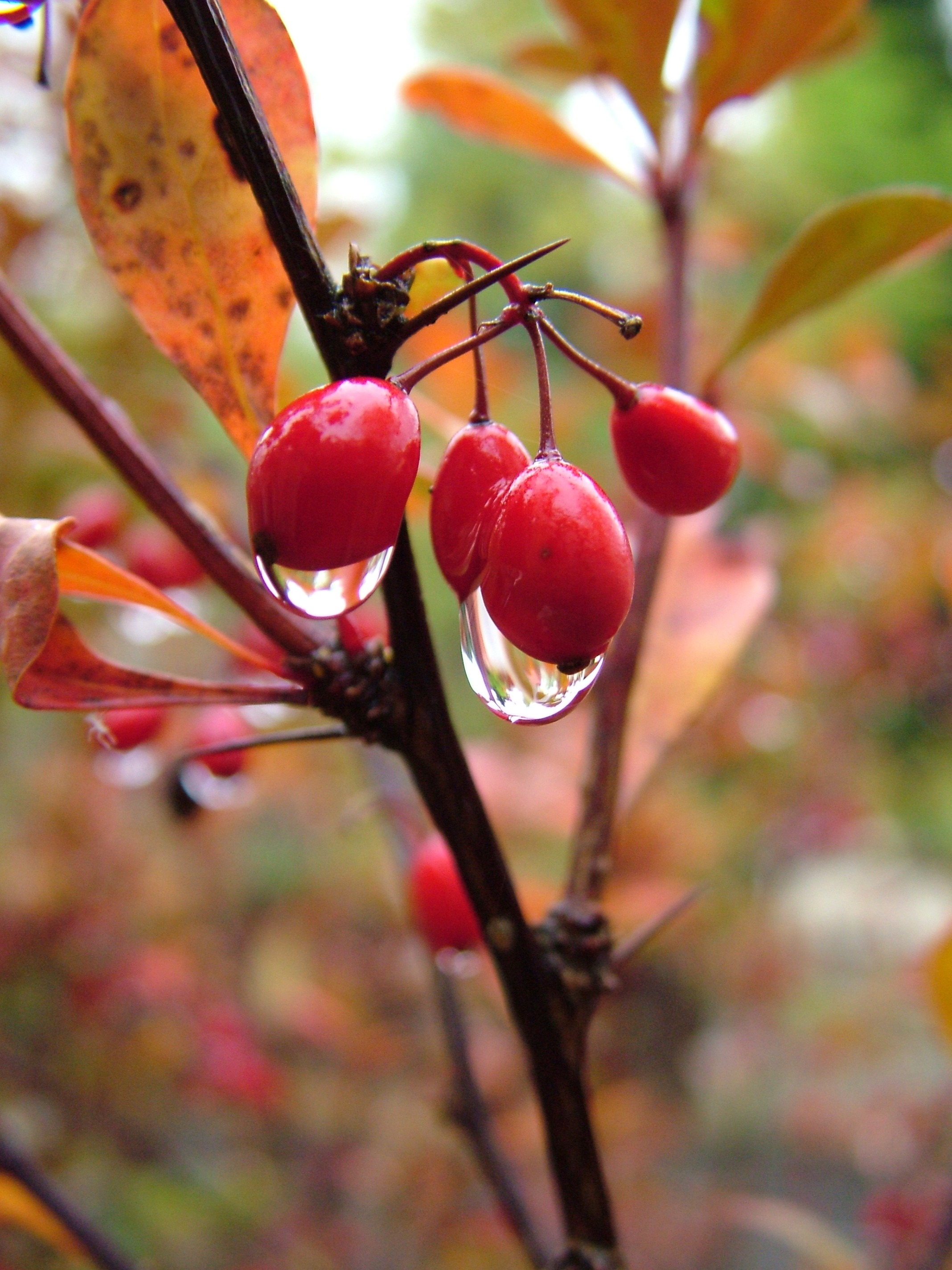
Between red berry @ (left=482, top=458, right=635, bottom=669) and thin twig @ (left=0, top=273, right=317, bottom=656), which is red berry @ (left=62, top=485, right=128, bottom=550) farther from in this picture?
red berry @ (left=482, top=458, right=635, bottom=669)

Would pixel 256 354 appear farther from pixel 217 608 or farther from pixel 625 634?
pixel 217 608

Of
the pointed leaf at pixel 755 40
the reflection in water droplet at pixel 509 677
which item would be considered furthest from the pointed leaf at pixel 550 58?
the reflection in water droplet at pixel 509 677

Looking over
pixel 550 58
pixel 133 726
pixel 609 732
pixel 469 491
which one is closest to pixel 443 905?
pixel 609 732

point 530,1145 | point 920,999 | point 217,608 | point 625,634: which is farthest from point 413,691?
point 217,608

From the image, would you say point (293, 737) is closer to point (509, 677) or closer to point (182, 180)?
point (509, 677)

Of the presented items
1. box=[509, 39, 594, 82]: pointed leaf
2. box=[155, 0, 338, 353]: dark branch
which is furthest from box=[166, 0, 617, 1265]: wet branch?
box=[509, 39, 594, 82]: pointed leaf

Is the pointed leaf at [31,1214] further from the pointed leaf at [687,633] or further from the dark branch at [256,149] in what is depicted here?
the dark branch at [256,149]
